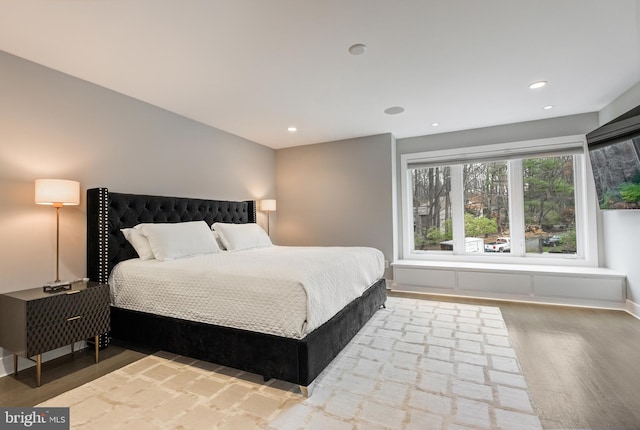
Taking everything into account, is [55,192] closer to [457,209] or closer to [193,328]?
[193,328]

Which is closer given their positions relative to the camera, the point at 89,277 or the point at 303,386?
the point at 303,386

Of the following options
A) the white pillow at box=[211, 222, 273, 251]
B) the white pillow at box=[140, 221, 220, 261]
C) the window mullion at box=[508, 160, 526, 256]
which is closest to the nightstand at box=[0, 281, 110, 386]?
the white pillow at box=[140, 221, 220, 261]

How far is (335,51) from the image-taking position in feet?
7.73

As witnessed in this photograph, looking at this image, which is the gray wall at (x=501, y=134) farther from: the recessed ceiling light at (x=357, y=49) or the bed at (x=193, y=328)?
the recessed ceiling light at (x=357, y=49)

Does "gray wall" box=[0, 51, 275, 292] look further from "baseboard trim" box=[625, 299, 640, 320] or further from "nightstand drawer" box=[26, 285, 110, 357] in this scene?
"baseboard trim" box=[625, 299, 640, 320]

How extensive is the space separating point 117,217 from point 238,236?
1314 mm

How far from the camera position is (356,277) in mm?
2826

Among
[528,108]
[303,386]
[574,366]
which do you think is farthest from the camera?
[528,108]

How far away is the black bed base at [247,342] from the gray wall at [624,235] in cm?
317

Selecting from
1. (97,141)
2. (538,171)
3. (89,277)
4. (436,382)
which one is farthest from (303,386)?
(538,171)

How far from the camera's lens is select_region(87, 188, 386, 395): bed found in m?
1.92

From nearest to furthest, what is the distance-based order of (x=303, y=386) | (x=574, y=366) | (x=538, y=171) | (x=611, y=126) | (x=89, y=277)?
(x=303, y=386)
(x=574, y=366)
(x=89, y=277)
(x=611, y=126)
(x=538, y=171)

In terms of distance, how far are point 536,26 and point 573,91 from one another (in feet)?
5.56

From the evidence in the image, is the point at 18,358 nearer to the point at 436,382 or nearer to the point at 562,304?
the point at 436,382
